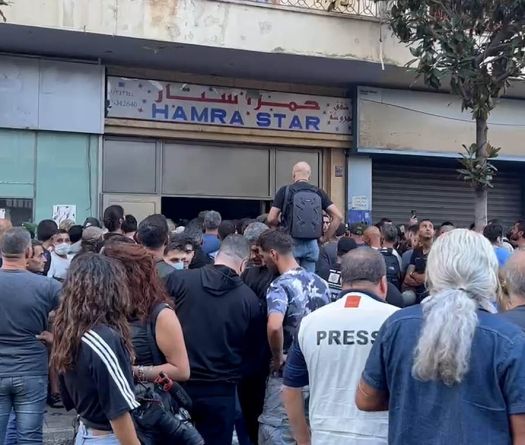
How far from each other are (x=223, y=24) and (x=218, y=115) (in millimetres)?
2004

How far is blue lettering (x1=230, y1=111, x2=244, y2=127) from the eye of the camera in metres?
13.1

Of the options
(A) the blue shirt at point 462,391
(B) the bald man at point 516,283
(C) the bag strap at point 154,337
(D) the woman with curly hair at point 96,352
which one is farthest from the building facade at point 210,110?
(A) the blue shirt at point 462,391

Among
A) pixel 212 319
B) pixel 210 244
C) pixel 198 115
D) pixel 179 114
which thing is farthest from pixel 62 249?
pixel 198 115

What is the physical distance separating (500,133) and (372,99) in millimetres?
2728

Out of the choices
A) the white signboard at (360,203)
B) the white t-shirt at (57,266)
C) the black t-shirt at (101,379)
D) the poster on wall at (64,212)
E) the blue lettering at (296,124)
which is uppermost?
the blue lettering at (296,124)

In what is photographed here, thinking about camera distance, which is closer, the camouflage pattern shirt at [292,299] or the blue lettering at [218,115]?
the camouflage pattern shirt at [292,299]

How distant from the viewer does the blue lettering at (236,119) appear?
13.1 metres

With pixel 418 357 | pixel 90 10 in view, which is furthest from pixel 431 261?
pixel 90 10

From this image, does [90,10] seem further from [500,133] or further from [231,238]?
[500,133]

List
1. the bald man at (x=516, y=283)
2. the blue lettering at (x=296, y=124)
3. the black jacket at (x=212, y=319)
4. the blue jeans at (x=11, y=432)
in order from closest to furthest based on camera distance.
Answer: the bald man at (x=516, y=283)
the black jacket at (x=212, y=319)
the blue jeans at (x=11, y=432)
the blue lettering at (x=296, y=124)

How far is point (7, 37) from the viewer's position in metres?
11.0

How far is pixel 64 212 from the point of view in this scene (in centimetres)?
1202

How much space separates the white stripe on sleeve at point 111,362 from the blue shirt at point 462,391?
1067mm

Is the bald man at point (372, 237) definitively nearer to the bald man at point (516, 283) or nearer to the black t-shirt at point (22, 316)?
the black t-shirt at point (22, 316)
